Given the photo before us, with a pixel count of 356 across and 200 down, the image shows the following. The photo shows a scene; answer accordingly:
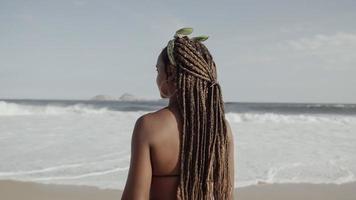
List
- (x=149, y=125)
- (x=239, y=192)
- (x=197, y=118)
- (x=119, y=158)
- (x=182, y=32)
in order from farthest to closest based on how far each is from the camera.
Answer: (x=119, y=158), (x=239, y=192), (x=182, y=32), (x=197, y=118), (x=149, y=125)

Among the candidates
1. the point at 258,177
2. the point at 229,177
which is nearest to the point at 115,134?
the point at 258,177

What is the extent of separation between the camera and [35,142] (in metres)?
11.0

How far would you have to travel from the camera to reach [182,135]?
1790 mm

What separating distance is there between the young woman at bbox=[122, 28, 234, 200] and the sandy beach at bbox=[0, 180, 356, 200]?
164 inches

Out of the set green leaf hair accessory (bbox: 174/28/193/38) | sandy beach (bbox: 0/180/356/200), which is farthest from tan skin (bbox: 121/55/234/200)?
sandy beach (bbox: 0/180/356/200)

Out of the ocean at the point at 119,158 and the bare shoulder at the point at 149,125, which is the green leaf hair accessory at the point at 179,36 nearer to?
the bare shoulder at the point at 149,125

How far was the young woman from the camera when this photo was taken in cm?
174

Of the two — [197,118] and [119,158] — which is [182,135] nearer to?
[197,118]

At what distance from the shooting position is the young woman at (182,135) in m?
1.74

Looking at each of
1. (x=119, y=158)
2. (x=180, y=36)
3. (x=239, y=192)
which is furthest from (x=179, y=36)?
(x=119, y=158)

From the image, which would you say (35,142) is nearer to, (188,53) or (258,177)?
(258,177)

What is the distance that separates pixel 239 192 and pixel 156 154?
15.0 ft

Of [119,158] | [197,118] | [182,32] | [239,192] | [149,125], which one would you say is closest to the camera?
[149,125]

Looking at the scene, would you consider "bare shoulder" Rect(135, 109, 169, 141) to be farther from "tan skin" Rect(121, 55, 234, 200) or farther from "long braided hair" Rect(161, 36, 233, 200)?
"long braided hair" Rect(161, 36, 233, 200)
